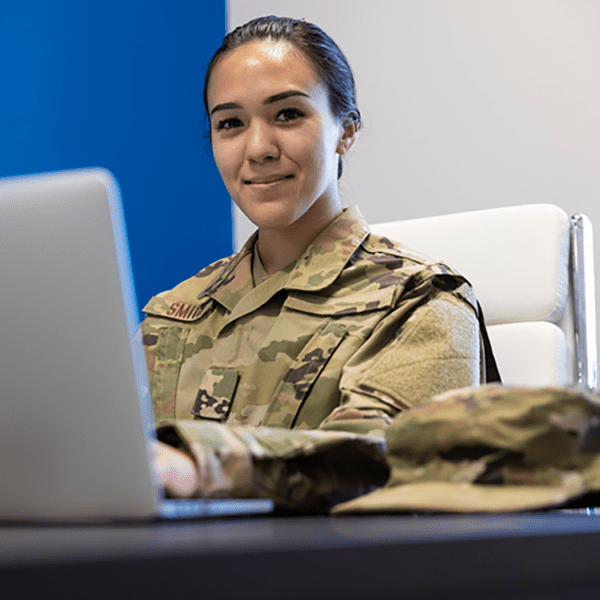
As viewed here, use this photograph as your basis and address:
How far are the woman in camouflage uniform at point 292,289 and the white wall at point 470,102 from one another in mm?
972

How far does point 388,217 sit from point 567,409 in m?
1.94

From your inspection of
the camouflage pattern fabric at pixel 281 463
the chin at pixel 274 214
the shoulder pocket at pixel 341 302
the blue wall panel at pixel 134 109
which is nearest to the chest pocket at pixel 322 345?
the shoulder pocket at pixel 341 302

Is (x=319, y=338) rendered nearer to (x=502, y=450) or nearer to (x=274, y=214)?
(x=274, y=214)

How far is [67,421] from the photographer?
335 millimetres

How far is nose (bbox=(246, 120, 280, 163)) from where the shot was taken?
1.15m

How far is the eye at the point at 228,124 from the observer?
1193 mm

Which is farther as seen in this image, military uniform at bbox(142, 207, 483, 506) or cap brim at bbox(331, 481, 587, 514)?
military uniform at bbox(142, 207, 483, 506)

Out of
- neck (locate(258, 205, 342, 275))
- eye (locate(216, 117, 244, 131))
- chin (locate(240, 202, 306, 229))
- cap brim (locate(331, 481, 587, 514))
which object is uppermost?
eye (locate(216, 117, 244, 131))

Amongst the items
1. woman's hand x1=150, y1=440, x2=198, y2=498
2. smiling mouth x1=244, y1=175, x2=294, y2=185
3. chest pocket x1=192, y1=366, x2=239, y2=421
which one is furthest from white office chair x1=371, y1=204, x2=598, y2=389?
woman's hand x1=150, y1=440, x2=198, y2=498

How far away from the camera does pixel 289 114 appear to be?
3.79 feet

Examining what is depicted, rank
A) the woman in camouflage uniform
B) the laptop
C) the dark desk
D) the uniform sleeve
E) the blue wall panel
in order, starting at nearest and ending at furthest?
the dark desk, the laptop, the uniform sleeve, the woman in camouflage uniform, the blue wall panel

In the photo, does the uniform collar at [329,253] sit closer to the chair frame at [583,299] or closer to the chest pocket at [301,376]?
the chest pocket at [301,376]

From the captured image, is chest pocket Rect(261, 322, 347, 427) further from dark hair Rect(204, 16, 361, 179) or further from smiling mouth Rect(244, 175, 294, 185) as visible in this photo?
dark hair Rect(204, 16, 361, 179)

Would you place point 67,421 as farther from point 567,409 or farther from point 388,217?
point 388,217
